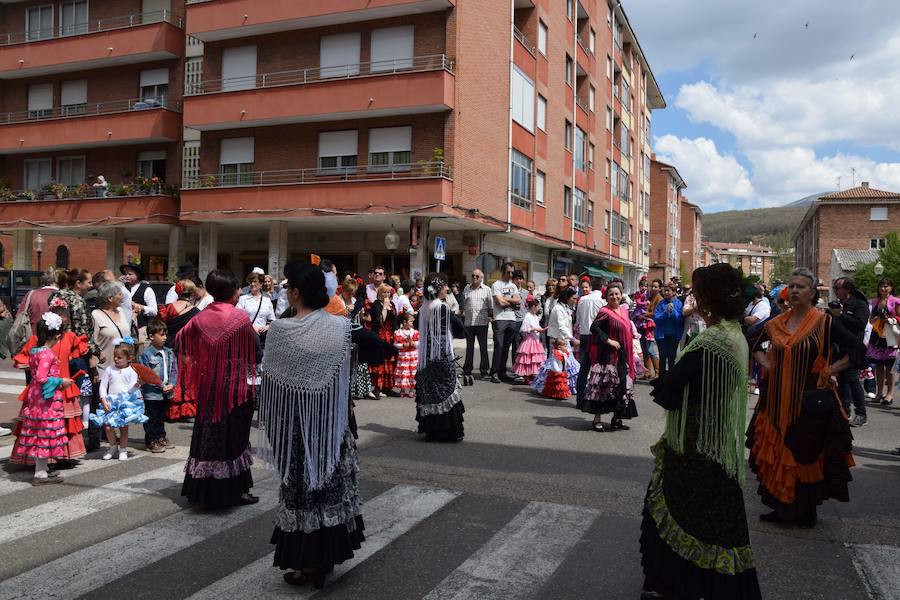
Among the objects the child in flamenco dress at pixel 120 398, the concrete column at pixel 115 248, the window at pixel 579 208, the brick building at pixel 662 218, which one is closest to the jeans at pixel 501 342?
the child in flamenco dress at pixel 120 398

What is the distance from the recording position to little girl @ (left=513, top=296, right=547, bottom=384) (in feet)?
42.9

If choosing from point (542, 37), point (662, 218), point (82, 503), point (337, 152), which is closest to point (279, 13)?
point (337, 152)

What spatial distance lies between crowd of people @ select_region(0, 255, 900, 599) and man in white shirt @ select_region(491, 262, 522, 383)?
371 cm

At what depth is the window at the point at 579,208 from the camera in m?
35.2

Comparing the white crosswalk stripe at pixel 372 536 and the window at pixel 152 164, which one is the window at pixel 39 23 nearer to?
the window at pixel 152 164

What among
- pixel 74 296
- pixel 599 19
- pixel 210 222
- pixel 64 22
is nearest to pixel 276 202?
pixel 210 222

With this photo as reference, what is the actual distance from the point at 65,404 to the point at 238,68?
21492 mm

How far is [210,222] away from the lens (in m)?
25.5

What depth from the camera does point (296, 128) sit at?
973 inches

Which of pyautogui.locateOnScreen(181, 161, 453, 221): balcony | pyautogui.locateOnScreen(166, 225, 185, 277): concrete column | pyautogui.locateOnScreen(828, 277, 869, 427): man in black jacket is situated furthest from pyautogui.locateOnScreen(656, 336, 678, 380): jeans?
pyautogui.locateOnScreen(166, 225, 185, 277): concrete column

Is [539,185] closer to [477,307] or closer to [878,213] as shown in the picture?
[477,307]

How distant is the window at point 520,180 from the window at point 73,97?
17.4 m

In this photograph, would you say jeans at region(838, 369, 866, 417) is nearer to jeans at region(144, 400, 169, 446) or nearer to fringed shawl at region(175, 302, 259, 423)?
fringed shawl at region(175, 302, 259, 423)

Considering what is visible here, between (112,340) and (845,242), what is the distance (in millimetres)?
78610
